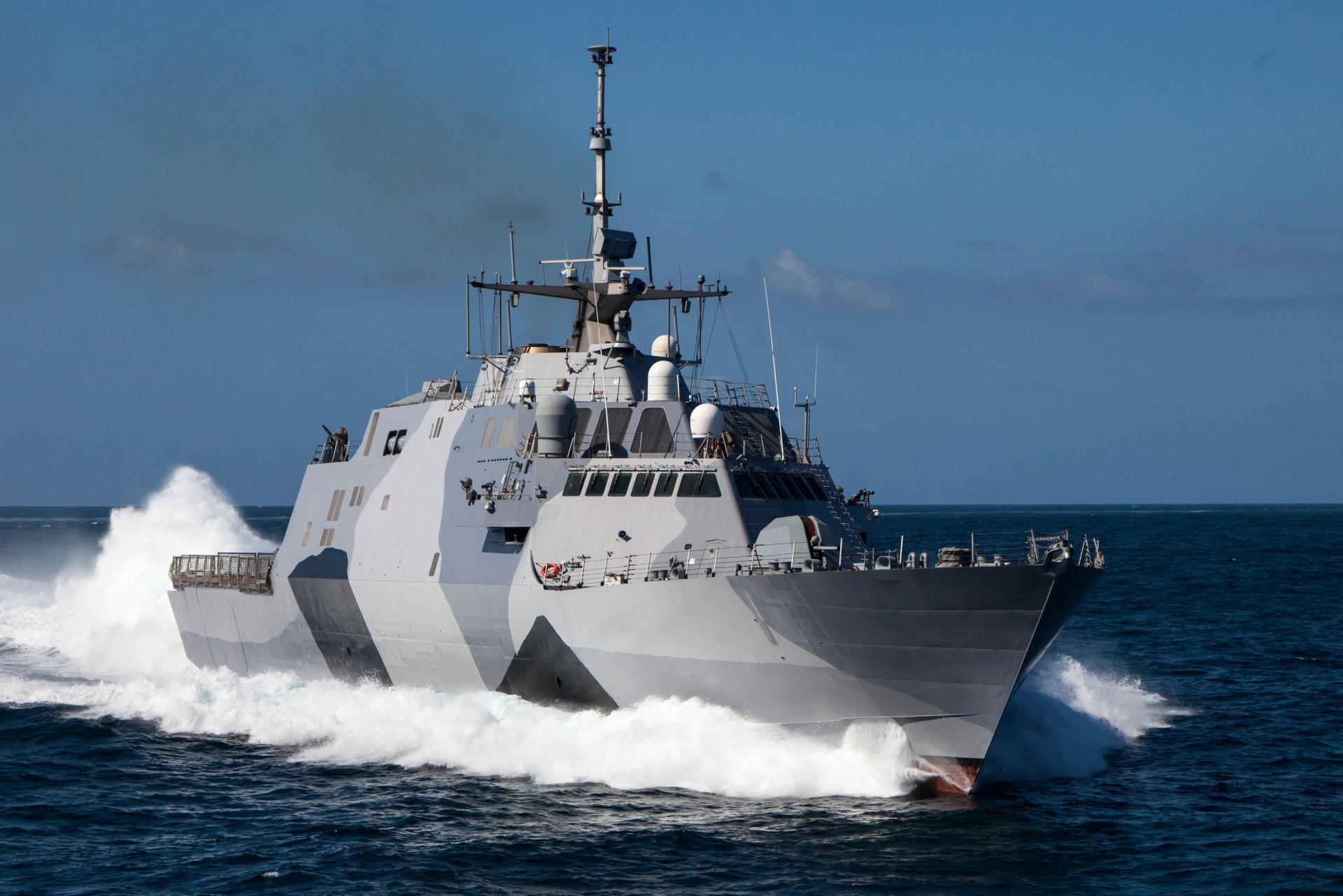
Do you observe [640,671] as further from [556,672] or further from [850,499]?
[850,499]

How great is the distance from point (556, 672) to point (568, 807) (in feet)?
10.5

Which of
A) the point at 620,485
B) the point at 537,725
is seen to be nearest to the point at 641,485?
the point at 620,485

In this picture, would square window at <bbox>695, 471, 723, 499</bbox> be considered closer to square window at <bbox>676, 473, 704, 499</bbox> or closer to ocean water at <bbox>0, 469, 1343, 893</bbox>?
square window at <bbox>676, 473, 704, 499</bbox>

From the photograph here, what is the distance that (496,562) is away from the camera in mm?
22984

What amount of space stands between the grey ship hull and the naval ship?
33 mm

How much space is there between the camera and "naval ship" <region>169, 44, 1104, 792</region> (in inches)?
730

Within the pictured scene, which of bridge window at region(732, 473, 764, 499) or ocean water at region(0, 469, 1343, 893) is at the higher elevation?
bridge window at region(732, 473, 764, 499)

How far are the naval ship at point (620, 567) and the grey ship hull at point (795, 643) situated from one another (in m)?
0.03

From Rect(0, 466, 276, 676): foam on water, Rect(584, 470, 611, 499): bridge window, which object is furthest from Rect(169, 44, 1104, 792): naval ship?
Rect(0, 466, 276, 676): foam on water

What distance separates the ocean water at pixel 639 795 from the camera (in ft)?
54.2

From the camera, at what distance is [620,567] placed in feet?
71.1

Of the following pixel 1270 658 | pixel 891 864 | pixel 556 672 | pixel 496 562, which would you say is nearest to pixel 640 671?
pixel 556 672

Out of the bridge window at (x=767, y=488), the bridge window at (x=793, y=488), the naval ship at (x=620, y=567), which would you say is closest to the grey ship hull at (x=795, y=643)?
the naval ship at (x=620, y=567)

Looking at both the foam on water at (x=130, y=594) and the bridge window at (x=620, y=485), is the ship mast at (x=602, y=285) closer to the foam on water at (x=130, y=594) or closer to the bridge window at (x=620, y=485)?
the bridge window at (x=620, y=485)
